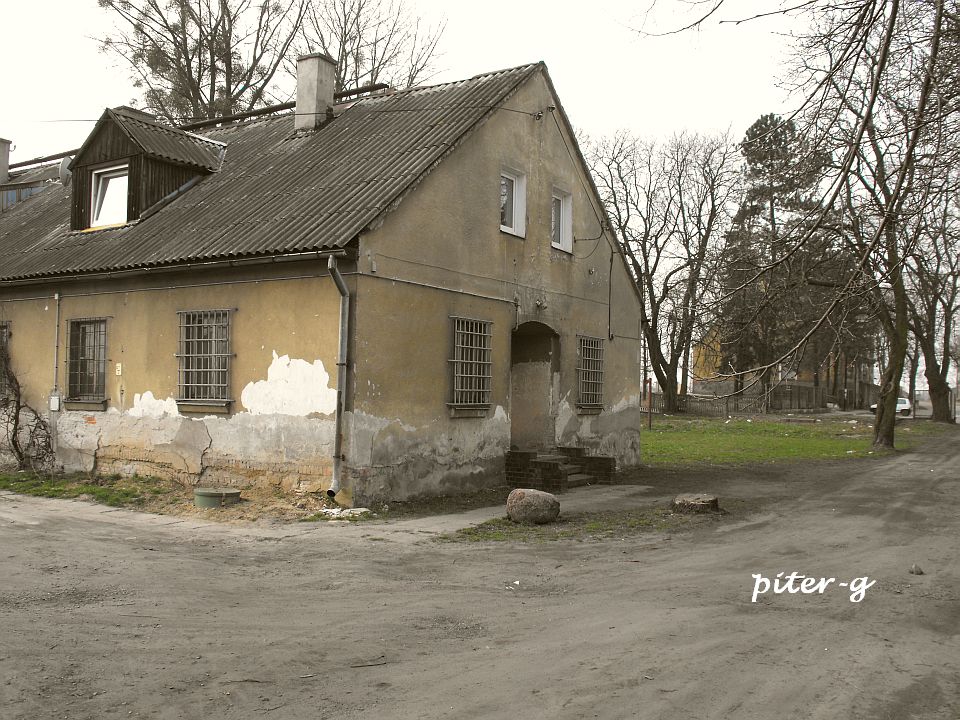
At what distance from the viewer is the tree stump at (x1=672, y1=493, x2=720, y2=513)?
12.7m

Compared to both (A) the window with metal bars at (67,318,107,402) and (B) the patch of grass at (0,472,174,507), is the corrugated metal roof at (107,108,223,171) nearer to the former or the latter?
(A) the window with metal bars at (67,318,107,402)

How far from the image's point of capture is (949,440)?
32469mm

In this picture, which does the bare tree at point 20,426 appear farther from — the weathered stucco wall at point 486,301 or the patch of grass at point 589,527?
the patch of grass at point 589,527

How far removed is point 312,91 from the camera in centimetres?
1778

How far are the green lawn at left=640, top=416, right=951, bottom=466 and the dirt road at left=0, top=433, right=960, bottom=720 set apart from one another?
11.3 metres

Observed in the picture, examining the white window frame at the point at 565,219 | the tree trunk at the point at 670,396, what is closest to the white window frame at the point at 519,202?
the white window frame at the point at 565,219

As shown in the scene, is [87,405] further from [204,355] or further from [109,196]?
[109,196]

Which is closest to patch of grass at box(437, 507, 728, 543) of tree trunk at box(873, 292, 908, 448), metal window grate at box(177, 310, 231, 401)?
metal window grate at box(177, 310, 231, 401)

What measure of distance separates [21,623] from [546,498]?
6872 mm

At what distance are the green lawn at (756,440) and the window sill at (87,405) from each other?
11.8 meters

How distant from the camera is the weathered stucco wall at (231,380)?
12.6 meters

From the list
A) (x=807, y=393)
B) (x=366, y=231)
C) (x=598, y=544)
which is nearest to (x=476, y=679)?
(x=598, y=544)

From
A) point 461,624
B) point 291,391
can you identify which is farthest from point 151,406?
point 461,624

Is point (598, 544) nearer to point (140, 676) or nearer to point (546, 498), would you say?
point (546, 498)
